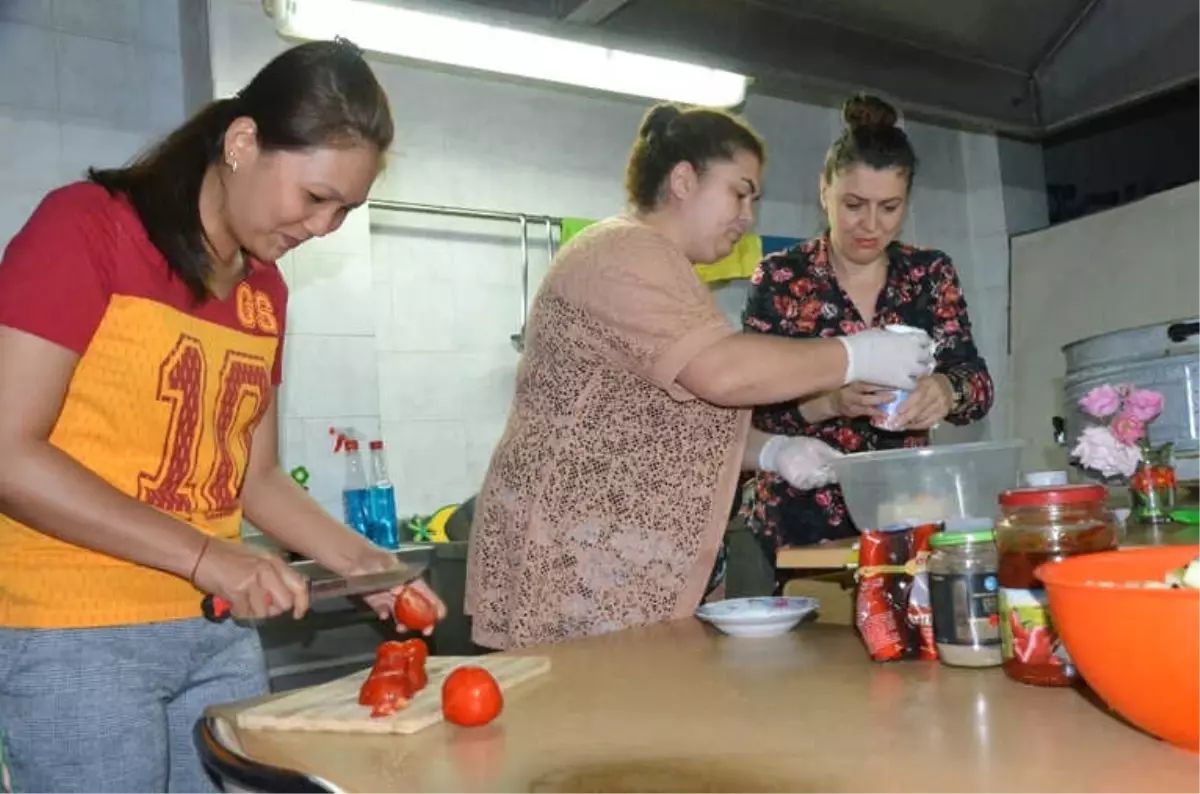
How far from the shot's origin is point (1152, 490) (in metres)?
1.84

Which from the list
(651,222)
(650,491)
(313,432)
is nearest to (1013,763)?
(650,491)

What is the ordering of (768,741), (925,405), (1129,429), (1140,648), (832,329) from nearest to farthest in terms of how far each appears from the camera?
(1140,648) → (768,741) → (925,405) → (1129,429) → (832,329)

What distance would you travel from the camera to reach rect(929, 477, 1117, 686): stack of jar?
1.00 m

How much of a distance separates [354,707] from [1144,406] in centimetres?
148

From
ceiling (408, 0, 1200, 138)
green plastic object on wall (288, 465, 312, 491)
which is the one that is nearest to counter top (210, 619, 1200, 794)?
ceiling (408, 0, 1200, 138)

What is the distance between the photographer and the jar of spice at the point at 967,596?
1.07m

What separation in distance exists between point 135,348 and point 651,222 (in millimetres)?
805

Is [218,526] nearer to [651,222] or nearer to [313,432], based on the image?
[651,222]

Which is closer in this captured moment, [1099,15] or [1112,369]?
[1112,369]

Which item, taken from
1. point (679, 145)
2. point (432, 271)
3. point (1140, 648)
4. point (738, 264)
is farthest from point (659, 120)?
point (738, 264)

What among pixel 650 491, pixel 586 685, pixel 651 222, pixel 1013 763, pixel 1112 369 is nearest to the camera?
pixel 1013 763

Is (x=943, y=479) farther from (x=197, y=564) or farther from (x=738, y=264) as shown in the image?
(x=738, y=264)

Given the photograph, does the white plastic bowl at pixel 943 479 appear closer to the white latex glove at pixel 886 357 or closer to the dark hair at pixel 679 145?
the white latex glove at pixel 886 357

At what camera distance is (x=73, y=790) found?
1193 millimetres
